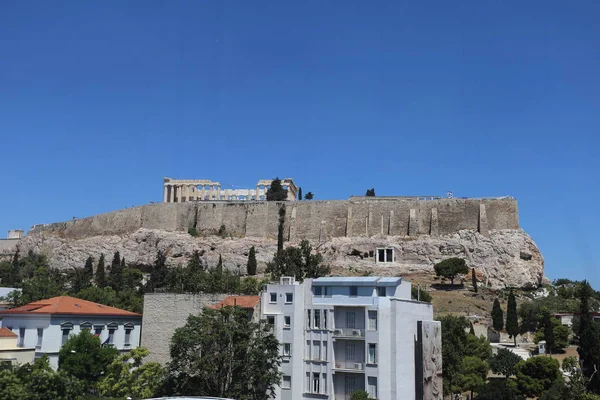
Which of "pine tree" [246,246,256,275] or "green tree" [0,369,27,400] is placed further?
"pine tree" [246,246,256,275]

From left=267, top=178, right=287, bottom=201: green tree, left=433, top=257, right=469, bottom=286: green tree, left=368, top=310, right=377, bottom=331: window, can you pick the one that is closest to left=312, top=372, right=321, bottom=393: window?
left=368, top=310, right=377, bottom=331: window

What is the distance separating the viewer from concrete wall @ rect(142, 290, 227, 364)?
3628cm

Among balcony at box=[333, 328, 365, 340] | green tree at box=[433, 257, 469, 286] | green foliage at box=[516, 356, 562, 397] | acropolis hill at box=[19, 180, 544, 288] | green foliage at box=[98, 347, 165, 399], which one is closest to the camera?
green foliage at box=[98, 347, 165, 399]

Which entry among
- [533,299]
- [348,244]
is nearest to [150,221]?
[348,244]

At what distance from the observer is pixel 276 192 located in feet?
319

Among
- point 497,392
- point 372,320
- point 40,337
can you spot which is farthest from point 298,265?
point 40,337

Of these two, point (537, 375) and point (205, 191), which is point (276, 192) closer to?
point (205, 191)

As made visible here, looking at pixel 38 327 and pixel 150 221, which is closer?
pixel 38 327

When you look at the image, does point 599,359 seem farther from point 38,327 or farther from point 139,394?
point 38,327

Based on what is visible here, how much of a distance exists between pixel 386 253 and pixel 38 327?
51.0m

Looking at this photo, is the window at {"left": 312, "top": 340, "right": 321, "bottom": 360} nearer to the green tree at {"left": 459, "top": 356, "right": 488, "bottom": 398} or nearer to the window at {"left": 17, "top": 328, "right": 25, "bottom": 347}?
the green tree at {"left": 459, "top": 356, "right": 488, "bottom": 398}

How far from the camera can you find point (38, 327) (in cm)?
3334

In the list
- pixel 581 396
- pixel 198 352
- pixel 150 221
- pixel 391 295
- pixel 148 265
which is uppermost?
pixel 150 221

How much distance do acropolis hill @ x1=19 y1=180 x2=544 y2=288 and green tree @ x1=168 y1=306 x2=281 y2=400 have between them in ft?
142
